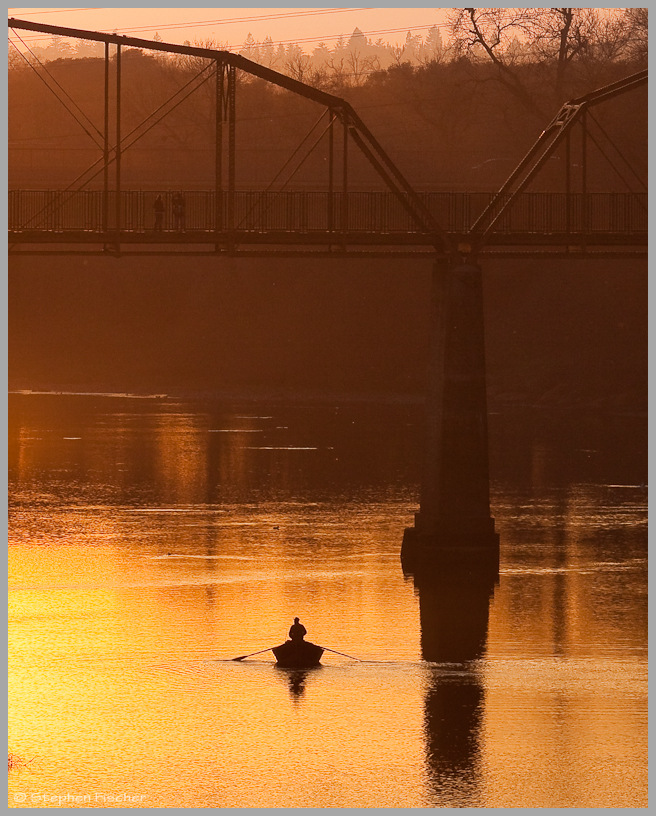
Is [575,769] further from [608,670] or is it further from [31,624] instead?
[31,624]

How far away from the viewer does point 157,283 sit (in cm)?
16338

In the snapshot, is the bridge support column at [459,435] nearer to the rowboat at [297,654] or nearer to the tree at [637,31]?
the rowboat at [297,654]

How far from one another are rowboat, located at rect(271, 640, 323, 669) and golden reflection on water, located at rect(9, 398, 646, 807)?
0.44m

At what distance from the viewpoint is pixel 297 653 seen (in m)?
42.0

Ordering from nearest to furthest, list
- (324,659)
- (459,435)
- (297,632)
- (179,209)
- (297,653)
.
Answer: (297,632), (297,653), (324,659), (459,435), (179,209)

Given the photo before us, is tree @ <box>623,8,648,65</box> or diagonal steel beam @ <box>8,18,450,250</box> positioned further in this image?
tree @ <box>623,8,648,65</box>

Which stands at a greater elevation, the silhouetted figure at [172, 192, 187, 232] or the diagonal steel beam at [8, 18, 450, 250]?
the diagonal steel beam at [8, 18, 450, 250]

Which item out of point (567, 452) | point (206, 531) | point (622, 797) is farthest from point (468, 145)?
point (622, 797)

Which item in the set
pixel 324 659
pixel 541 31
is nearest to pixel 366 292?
pixel 541 31

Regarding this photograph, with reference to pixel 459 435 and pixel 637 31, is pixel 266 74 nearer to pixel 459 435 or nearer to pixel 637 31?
pixel 459 435

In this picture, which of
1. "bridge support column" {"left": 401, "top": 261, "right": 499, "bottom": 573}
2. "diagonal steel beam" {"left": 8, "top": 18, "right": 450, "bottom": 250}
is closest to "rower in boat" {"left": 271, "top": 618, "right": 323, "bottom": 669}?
"bridge support column" {"left": 401, "top": 261, "right": 499, "bottom": 573}

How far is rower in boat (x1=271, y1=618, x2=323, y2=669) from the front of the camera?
41.8 meters

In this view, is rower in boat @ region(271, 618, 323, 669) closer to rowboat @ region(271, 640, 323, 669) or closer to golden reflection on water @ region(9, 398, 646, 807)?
rowboat @ region(271, 640, 323, 669)

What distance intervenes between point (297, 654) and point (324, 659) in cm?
116
